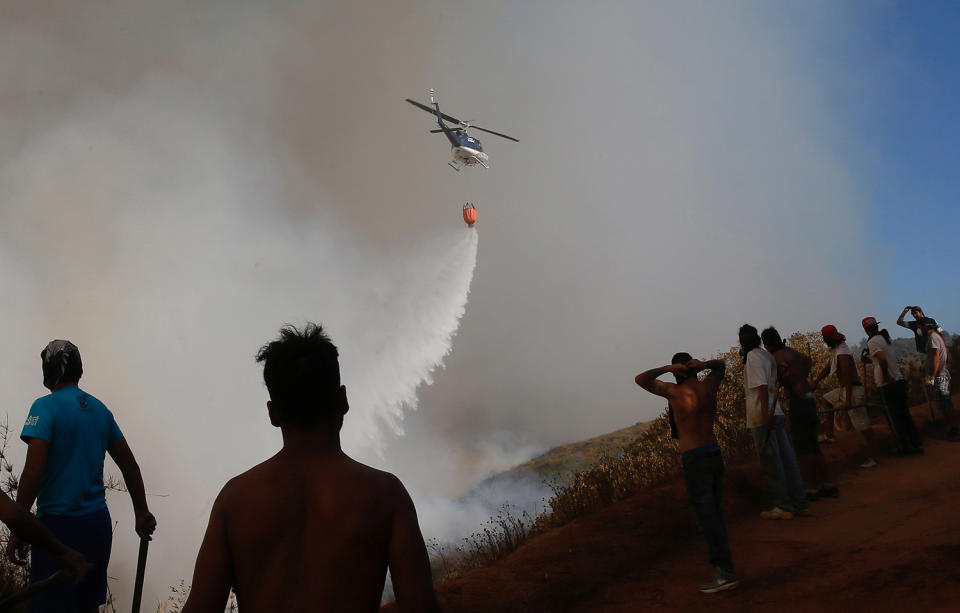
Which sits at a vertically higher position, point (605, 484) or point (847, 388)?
point (847, 388)

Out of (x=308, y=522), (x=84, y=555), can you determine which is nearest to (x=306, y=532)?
(x=308, y=522)

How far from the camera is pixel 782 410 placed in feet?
29.4

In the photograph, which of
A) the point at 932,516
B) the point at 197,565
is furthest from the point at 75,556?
the point at 932,516

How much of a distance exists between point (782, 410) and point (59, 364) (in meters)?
8.27

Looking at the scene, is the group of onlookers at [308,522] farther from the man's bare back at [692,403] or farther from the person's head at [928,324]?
the person's head at [928,324]

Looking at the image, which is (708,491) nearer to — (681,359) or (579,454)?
(681,359)

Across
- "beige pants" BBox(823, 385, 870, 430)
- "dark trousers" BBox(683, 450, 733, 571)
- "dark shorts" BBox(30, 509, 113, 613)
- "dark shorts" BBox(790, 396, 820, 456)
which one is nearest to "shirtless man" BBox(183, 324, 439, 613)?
"dark shorts" BBox(30, 509, 113, 613)

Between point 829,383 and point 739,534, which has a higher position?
point 829,383

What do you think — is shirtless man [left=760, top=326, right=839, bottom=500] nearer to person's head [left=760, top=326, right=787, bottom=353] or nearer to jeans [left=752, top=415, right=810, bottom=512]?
person's head [left=760, top=326, right=787, bottom=353]

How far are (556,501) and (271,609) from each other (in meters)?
9.30

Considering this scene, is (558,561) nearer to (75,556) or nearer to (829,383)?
A: (75,556)

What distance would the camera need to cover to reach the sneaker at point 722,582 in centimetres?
634

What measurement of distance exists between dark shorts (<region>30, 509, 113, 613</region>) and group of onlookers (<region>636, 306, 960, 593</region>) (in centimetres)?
475

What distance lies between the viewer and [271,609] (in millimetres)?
2096
